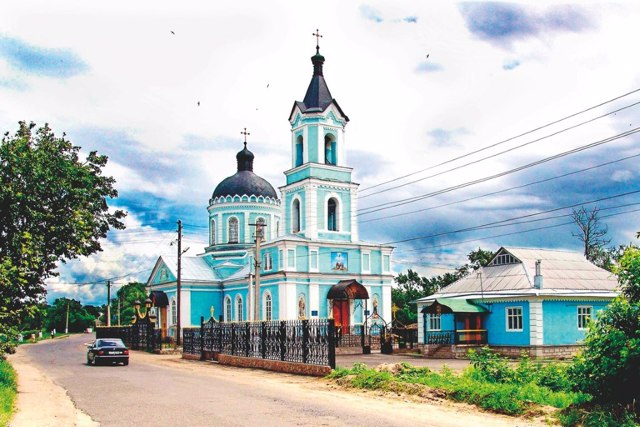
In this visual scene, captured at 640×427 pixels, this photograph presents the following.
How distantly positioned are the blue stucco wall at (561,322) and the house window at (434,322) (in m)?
6.17

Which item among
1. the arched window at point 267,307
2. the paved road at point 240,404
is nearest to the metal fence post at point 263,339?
the paved road at point 240,404

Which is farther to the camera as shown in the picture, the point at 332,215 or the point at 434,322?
the point at 332,215

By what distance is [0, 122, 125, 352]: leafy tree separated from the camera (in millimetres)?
18328

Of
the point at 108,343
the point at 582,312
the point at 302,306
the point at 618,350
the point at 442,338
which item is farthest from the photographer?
the point at 302,306

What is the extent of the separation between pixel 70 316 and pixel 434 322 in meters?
85.8

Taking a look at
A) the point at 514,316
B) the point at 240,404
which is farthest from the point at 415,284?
the point at 240,404

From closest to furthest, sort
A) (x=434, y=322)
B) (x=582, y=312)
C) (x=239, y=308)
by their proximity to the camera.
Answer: (x=582, y=312), (x=434, y=322), (x=239, y=308)

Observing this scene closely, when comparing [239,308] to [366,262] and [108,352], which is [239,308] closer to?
[366,262]

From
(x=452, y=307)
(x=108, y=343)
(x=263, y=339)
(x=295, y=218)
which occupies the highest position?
(x=295, y=218)

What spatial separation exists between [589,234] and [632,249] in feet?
133

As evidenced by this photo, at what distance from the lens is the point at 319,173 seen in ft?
147

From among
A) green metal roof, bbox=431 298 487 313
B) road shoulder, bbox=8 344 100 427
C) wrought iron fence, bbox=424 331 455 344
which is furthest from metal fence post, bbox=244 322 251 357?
wrought iron fence, bbox=424 331 455 344

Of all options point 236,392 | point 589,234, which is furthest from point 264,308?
point 236,392

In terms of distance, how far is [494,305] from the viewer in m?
31.9
